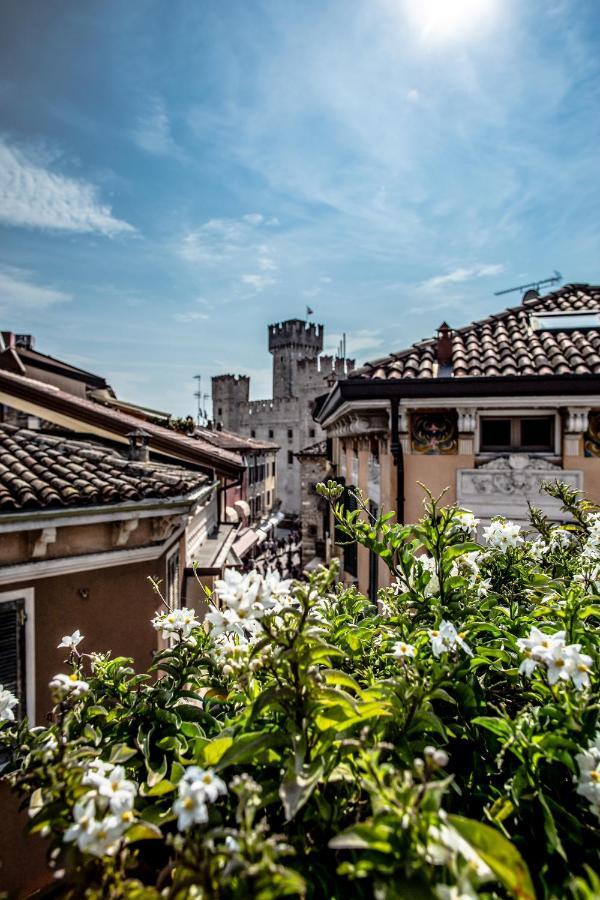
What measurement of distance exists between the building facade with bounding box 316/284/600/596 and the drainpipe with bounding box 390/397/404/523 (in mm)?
13

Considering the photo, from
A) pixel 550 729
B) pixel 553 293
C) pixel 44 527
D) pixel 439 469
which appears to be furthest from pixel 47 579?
pixel 553 293

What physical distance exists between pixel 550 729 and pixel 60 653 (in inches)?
176

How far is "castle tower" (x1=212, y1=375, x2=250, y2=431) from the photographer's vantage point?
191 feet

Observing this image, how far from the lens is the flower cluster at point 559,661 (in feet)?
4.67

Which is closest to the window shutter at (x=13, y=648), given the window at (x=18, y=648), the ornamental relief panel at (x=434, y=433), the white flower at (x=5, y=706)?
the window at (x=18, y=648)

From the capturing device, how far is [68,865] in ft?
3.71

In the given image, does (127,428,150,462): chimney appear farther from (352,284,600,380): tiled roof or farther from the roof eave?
(352,284,600,380): tiled roof

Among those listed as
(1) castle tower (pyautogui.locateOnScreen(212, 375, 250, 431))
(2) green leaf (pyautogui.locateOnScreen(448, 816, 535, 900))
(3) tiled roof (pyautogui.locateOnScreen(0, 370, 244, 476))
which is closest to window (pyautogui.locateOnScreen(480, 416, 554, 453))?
(3) tiled roof (pyautogui.locateOnScreen(0, 370, 244, 476))

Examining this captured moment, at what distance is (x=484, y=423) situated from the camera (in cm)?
671

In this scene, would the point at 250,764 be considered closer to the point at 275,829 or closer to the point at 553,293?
the point at 275,829

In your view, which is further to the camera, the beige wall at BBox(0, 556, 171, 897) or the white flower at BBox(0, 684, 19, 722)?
the beige wall at BBox(0, 556, 171, 897)

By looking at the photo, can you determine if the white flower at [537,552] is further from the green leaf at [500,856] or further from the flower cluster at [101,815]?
the flower cluster at [101,815]

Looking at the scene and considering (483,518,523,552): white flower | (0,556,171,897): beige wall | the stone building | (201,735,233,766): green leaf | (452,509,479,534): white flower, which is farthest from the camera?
the stone building

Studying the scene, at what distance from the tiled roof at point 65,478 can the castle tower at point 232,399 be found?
52252mm
